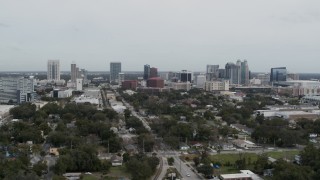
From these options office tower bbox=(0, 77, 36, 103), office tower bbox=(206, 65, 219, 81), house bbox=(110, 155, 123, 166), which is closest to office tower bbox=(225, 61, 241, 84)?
office tower bbox=(206, 65, 219, 81)

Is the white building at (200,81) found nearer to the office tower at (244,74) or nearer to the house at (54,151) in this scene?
the office tower at (244,74)

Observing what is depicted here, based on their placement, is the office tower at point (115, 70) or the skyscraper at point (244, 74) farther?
the office tower at point (115, 70)

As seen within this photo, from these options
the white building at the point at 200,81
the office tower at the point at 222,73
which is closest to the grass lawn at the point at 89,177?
the white building at the point at 200,81

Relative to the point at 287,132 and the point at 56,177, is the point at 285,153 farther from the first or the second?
the point at 56,177

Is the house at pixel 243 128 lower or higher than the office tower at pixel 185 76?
lower

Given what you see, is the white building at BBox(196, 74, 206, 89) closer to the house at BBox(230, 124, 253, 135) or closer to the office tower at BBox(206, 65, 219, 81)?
the office tower at BBox(206, 65, 219, 81)

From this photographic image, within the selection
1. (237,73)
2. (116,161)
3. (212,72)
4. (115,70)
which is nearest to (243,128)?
(116,161)

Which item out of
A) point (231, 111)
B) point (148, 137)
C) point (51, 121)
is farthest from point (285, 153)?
point (51, 121)
